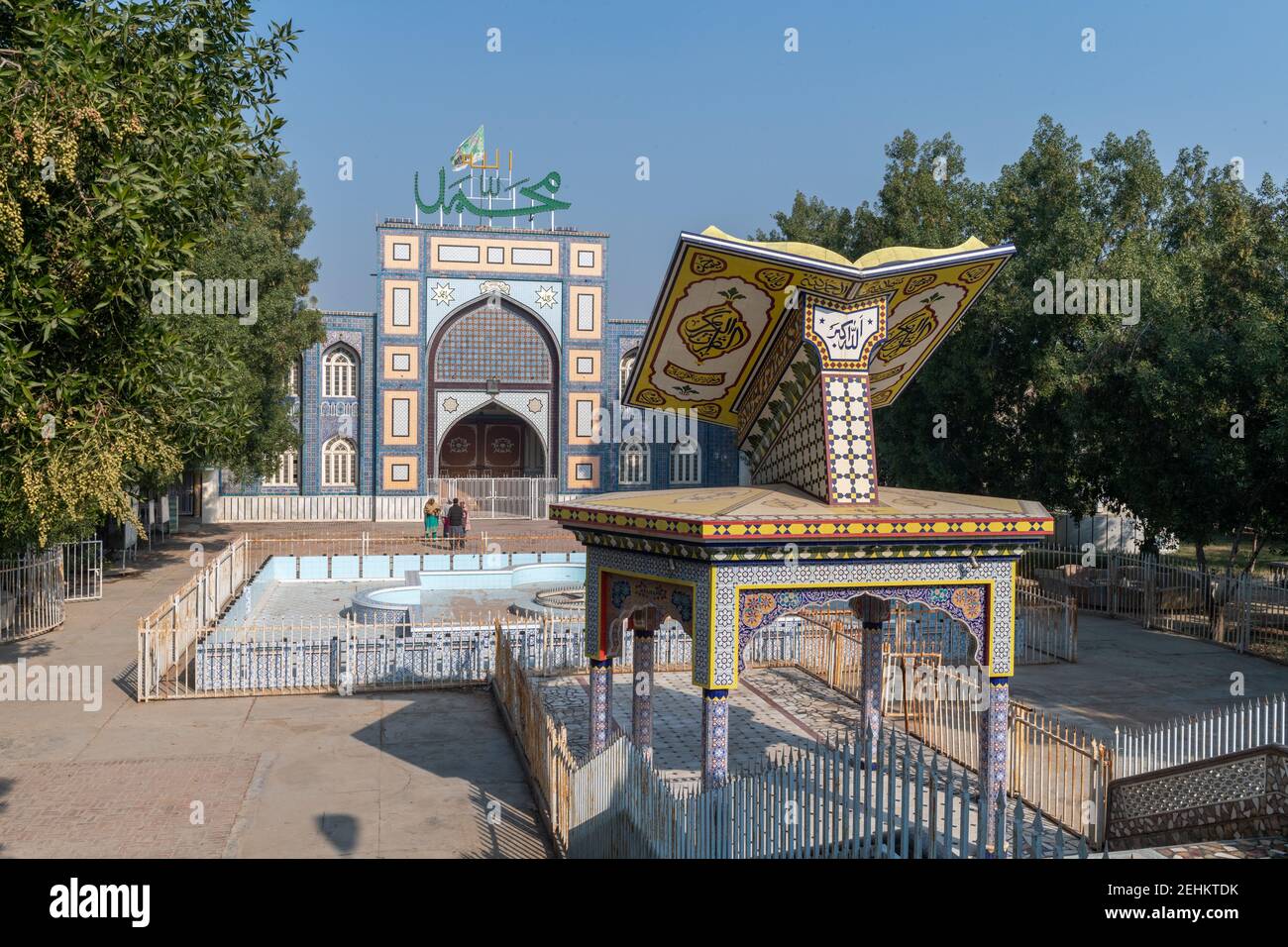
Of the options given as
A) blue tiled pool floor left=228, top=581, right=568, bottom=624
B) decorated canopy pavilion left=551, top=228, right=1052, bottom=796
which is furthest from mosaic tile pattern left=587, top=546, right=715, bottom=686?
blue tiled pool floor left=228, top=581, right=568, bottom=624

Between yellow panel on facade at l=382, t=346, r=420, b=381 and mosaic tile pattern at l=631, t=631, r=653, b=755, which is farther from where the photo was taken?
yellow panel on facade at l=382, t=346, r=420, b=381

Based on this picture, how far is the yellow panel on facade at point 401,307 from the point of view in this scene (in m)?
36.9

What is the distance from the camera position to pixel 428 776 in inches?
398

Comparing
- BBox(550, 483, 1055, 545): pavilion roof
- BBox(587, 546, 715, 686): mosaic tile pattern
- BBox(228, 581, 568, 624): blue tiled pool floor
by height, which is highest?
BBox(550, 483, 1055, 545): pavilion roof

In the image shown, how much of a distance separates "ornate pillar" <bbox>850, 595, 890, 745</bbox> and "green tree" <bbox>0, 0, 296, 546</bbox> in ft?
21.5

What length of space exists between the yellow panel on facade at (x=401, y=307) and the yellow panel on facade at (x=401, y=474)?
14.5 ft

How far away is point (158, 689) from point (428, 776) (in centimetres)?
491

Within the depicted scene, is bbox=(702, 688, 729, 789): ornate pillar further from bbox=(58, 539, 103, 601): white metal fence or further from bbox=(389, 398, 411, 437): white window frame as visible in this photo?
bbox=(389, 398, 411, 437): white window frame

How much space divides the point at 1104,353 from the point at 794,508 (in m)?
14.9

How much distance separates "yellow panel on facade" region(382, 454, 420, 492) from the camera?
37125mm

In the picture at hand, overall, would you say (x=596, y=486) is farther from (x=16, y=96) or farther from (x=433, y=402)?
(x=16, y=96)

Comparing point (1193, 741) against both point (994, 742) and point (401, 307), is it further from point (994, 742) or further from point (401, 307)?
point (401, 307)

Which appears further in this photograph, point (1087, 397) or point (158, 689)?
point (1087, 397)
